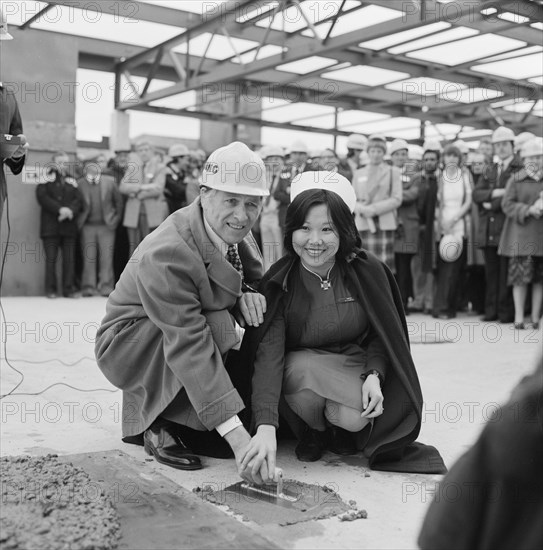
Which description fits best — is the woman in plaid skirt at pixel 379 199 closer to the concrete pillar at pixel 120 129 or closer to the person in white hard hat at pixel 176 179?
the person in white hard hat at pixel 176 179

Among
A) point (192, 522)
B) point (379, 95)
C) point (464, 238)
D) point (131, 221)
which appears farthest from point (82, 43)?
point (192, 522)

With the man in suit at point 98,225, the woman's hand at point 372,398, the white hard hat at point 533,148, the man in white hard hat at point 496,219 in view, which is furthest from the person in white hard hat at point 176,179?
the woman's hand at point 372,398

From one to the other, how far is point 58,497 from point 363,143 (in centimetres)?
665

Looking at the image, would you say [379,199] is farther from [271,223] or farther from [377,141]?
[271,223]

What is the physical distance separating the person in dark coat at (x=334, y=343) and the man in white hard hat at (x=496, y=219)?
14.5ft

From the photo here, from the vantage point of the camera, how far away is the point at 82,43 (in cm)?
1162

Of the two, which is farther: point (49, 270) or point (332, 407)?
point (49, 270)

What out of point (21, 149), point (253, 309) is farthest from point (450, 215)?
point (253, 309)

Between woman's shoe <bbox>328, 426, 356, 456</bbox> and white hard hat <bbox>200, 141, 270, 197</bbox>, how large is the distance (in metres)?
1.05

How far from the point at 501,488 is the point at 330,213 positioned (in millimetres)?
2003

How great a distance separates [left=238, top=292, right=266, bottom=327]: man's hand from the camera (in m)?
2.81

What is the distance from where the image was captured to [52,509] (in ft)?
6.75

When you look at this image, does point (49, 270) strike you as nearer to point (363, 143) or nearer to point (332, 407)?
point (363, 143)

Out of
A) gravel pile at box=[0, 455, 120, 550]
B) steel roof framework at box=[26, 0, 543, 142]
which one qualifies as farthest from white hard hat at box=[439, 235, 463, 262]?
gravel pile at box=[0, 455, 120, 550]
